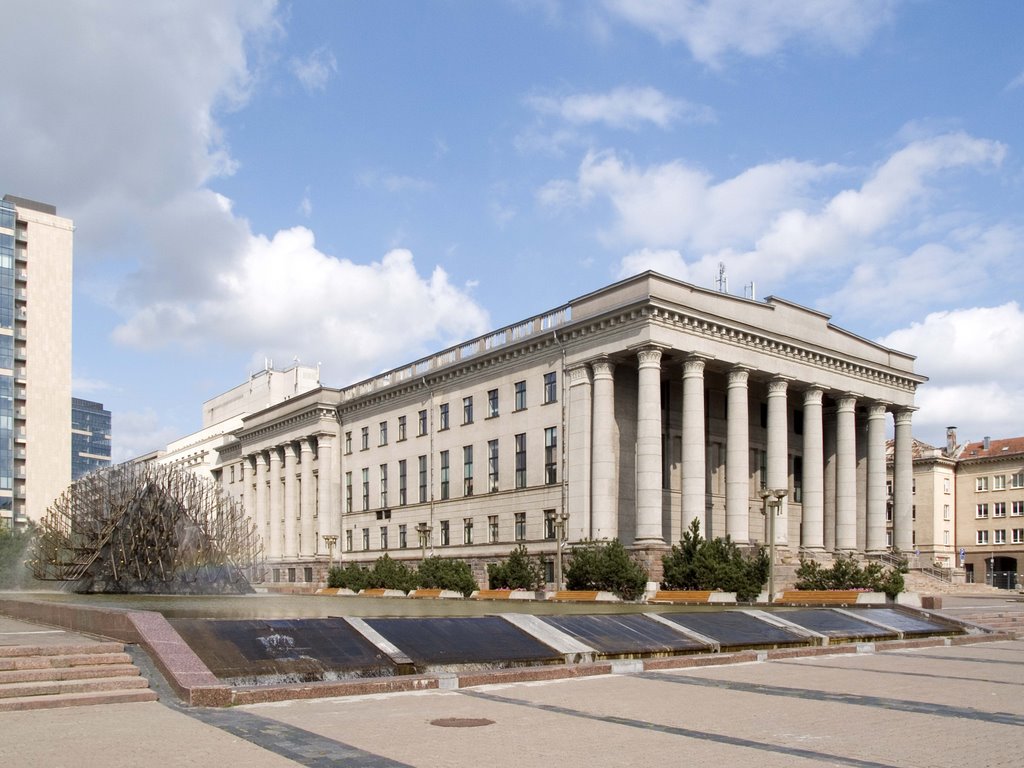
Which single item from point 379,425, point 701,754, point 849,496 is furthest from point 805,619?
point 379,425

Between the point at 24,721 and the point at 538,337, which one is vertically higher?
the point at 538,337

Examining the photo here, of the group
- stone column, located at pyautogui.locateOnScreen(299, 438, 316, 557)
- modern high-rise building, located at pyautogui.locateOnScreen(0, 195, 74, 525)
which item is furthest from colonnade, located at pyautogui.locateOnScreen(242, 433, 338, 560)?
modern high-rise building, located at pyautogui.locateOnScreen(0, 195, 74, 525)

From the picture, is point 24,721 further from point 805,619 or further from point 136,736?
point 805,619

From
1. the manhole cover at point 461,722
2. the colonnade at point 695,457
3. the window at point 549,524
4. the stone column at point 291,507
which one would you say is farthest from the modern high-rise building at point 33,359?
the manhole cover at point 461,722

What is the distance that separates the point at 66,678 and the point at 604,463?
41.9m

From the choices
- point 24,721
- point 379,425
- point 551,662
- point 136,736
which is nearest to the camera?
point 136,736

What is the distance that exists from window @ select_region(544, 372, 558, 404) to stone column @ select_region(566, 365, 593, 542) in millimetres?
2085

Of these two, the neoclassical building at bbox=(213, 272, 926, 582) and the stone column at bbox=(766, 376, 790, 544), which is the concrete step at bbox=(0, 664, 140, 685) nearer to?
the neoclassical building at bbox=(213, 272, 926, 582)

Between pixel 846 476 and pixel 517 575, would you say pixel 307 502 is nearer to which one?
pixel 517 575

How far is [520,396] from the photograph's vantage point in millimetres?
62906

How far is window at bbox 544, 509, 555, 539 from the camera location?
5859 centimetres

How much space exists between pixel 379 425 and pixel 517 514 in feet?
66.0

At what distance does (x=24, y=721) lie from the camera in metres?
12.0

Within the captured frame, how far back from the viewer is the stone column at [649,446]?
52.1 m
